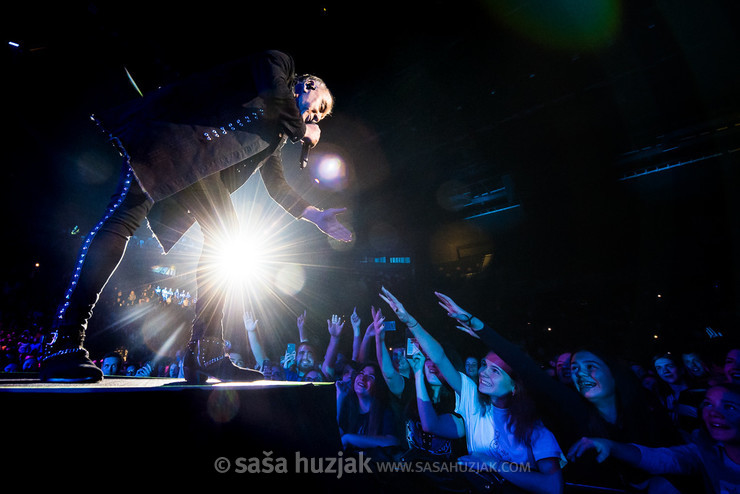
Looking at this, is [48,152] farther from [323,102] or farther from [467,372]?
[467,372]

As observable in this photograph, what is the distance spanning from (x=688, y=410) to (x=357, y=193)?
4.93m

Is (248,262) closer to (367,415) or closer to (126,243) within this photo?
(367,415)

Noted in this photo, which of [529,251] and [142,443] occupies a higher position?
[529,251]

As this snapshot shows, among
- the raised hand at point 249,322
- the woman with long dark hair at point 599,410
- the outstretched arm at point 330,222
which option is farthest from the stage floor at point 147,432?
the raised hand at point 249,322

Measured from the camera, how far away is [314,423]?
95cm

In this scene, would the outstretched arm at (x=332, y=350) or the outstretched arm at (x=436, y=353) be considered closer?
the outstretched arm at (x=436, y=353)

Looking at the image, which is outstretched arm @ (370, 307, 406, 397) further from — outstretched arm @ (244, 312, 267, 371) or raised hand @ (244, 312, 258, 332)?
raised hand @ (244, 312, 258, 332)

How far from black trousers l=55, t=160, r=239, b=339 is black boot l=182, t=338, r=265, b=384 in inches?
1.7

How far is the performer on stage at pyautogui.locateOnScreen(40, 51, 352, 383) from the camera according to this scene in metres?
0.94

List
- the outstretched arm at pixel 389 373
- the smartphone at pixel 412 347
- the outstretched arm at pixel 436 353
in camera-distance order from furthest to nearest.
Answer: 1. the smartphone at pixel 412 347
2. the outstretched arm at pixel 389 373
3. the outstretched arm at pixel 436 353

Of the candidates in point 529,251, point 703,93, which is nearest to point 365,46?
point 703,93

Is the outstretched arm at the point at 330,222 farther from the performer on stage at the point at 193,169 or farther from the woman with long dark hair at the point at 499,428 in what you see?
the woman with long dark hair at the point at 499,428

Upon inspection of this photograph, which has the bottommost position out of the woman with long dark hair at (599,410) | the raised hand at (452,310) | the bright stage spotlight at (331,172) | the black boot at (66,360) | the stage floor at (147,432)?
the woman with long dark hair at (599,410)

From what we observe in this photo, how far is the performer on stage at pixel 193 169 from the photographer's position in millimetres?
942
